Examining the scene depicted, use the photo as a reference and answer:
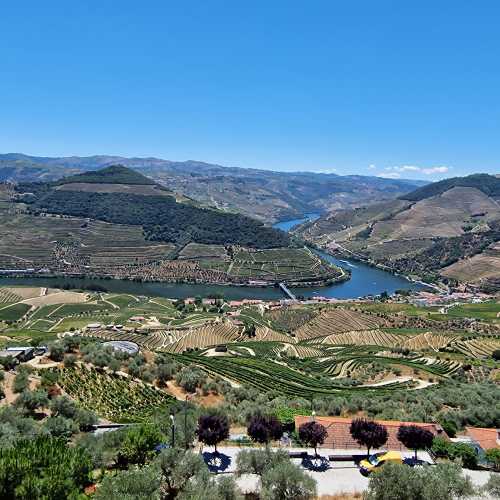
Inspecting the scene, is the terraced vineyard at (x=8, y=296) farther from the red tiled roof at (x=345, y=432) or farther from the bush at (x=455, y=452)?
the bush at (x=455, y=452)

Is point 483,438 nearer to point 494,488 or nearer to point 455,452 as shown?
point 455,452

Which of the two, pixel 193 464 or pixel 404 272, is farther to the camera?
pixel 404 272

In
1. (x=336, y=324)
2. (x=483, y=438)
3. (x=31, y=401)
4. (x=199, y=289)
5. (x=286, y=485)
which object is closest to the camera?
(x=286, y=485)

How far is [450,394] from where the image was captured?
43.3 m

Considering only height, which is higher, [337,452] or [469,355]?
[337,452]

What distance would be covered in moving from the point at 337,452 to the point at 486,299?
137197 mm

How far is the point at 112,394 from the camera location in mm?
40188

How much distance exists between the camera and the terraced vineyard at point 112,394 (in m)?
36.8

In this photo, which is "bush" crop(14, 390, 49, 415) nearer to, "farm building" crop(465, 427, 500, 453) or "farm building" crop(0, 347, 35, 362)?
"farm building" crop(0, 347, 35, 362)

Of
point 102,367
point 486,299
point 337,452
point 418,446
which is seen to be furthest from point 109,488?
point 486,299

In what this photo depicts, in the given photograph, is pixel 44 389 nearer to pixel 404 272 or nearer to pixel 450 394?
pixel 450 394

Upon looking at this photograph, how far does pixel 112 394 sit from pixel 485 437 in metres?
28.6

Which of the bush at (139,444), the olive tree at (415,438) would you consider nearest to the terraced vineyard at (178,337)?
the bush at (139,444)

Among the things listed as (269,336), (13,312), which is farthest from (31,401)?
(13,312)
